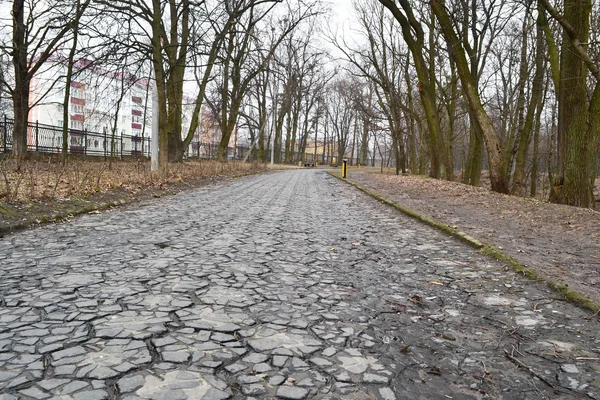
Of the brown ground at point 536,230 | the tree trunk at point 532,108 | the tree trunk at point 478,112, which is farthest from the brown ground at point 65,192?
the tree trunk at point 532,108

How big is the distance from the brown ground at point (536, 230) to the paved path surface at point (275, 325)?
1.69 ft

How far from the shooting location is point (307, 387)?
226cm

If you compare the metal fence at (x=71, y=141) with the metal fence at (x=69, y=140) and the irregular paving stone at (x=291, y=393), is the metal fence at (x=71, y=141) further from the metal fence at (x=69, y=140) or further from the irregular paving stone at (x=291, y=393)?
the irregular paving stone at (x=291, y=393)

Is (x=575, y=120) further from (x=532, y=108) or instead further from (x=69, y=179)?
(x=69, y=179)

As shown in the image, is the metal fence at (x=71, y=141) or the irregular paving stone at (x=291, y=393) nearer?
the irregular paving stone at (x=291, y=393)

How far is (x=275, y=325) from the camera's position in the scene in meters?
3.06

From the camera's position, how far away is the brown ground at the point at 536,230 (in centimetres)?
461

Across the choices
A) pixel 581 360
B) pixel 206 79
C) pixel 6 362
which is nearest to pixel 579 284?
pixel 581 360

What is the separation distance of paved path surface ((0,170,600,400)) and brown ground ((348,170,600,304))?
52 centimetres

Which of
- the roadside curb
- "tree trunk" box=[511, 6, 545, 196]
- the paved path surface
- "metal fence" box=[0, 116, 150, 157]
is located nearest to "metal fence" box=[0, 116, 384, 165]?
"metal fence" box=[0, 116, 150, 157]

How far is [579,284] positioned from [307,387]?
10.3 feet

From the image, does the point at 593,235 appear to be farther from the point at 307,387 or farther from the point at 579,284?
the point at 307,387

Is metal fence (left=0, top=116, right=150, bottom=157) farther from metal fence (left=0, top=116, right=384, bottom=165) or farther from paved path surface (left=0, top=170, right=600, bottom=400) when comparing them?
paved path surface (left=0, top=170, right=600, bottom=400)

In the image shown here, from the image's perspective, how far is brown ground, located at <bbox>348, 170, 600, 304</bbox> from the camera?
4.61 meters
